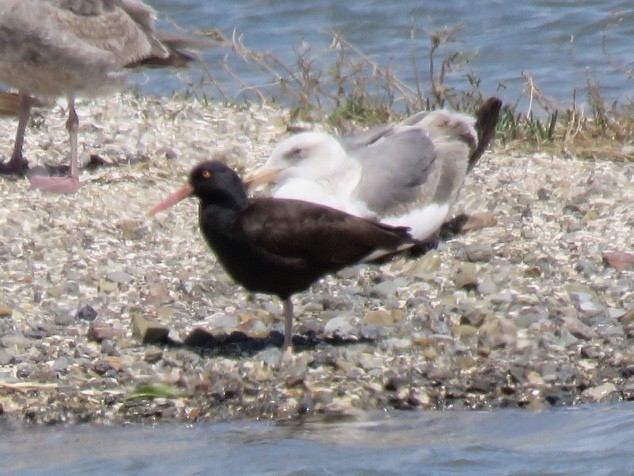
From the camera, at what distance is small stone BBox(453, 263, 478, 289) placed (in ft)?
25.2

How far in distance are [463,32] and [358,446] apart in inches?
434

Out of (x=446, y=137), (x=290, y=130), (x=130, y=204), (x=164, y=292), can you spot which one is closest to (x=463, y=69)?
Answer: (x=290, y=130)

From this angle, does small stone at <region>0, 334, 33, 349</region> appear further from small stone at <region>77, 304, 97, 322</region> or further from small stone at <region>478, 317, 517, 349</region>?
small stone at <region>478, 317, 517, 349</region>

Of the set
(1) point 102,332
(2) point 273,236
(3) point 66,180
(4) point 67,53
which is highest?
(4) point 67,53

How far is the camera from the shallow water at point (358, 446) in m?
5.68

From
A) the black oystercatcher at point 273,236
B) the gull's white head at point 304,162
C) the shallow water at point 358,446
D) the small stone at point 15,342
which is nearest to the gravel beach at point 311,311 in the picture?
the small stone at point 15,342

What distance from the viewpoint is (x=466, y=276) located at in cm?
773

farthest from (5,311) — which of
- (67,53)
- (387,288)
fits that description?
(67,53)

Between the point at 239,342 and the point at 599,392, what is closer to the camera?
the point at 599,392

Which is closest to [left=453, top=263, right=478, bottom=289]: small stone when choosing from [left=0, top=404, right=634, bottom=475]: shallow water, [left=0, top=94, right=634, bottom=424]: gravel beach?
[left=0, top=94, right=634, bottom=424]: gravel beach

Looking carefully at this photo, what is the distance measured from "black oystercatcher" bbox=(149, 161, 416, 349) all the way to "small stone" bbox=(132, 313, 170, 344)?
394 mm

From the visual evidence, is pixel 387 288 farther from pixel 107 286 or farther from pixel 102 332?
pixel 102 332

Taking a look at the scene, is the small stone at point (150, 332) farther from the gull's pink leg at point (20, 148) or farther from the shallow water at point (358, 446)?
the gull's pink leg at point (20, 148)

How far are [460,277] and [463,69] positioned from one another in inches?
269
